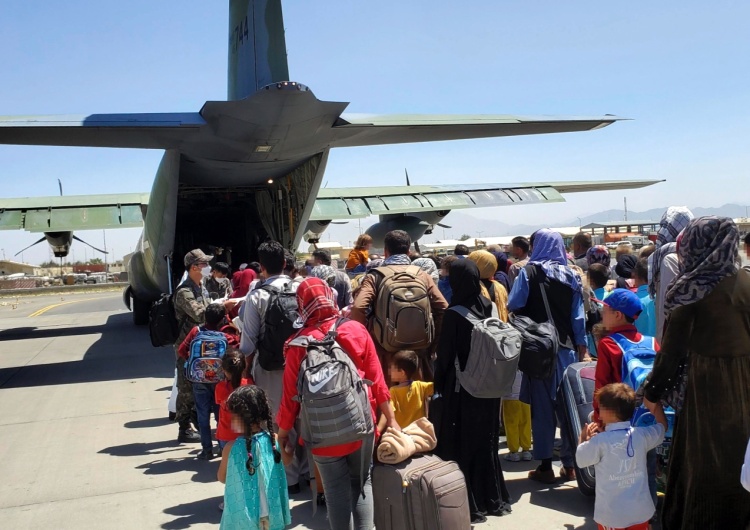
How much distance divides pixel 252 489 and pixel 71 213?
13935mm

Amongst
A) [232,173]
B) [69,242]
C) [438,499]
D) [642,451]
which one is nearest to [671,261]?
[642,451]

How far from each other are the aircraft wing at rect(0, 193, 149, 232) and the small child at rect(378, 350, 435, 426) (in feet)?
40.8

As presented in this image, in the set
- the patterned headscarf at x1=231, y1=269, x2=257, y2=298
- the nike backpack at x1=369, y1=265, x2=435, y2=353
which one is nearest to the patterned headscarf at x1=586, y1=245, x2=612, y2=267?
the nike backpack at x1=369, y1=265, x2=435, y2=353

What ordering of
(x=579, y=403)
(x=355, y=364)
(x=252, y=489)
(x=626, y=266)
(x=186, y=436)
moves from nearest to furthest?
(x=252, y=489) < (x=355, y=364) < (x=579, y=403) < (x=186, y=436) < (x=626, y=266)

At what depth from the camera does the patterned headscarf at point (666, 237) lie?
491 centimetres

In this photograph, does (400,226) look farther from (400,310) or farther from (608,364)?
(608,364)

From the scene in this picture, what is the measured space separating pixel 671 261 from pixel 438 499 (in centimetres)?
238

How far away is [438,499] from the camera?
3.54m

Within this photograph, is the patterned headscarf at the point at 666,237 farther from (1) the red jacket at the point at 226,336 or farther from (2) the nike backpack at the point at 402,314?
(1) the red jacket at the point at 226,336

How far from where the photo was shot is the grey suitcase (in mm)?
3539

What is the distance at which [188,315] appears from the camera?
6.40m

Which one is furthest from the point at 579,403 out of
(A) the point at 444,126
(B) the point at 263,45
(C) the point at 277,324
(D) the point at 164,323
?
(B) the point at 263,45

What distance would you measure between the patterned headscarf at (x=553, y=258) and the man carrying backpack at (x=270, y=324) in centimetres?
187

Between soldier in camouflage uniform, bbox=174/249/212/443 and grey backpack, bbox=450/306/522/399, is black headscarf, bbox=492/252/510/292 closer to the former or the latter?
grey backpack, bbox=450/306/522/399
